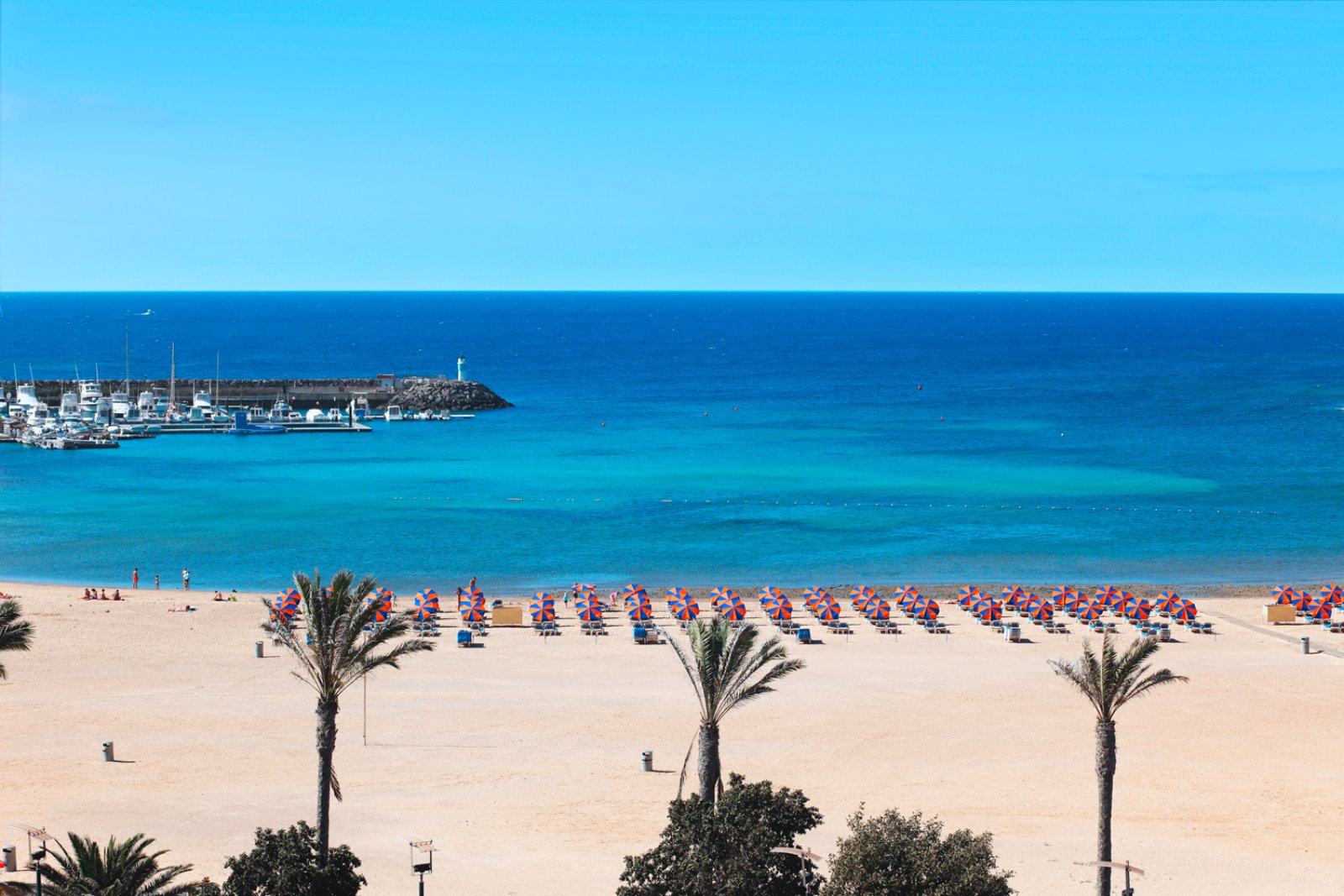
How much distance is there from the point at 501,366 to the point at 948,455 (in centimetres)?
9840

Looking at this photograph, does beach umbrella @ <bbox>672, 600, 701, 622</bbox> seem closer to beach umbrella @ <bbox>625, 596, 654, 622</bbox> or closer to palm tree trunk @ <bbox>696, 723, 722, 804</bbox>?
beach umbrella @ <bbox>625, 596, 654, 622</bbox>

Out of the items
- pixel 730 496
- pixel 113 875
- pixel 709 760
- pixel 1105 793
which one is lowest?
pixel 113 875

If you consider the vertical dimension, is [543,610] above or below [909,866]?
above

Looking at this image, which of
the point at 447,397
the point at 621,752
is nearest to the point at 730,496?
the point at 621,752

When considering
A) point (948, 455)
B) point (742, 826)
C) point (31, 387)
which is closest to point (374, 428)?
point (31, 387)

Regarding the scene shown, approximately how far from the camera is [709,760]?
25.7 m

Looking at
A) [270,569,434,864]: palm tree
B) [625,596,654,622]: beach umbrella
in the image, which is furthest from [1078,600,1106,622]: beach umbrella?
[270,569,434,864]: palm tree

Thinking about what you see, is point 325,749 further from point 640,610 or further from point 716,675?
point 640,610

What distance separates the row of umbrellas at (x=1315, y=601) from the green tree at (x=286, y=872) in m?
37.5

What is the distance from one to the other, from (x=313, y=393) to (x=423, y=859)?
10707cm

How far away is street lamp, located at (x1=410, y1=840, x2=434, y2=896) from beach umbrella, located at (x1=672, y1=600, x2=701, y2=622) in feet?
70.3

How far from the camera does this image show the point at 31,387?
124 metres

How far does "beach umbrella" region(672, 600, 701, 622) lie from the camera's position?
48562 mm

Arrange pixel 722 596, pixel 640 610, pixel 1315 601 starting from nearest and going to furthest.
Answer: pixel 640 610 < pixel 722 596 < pixel 1315 601
